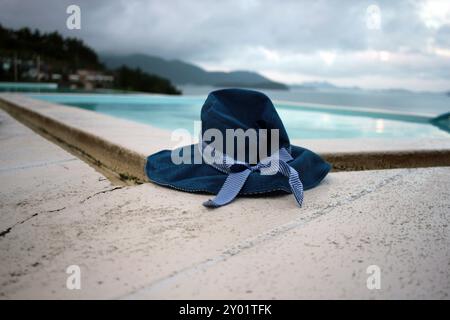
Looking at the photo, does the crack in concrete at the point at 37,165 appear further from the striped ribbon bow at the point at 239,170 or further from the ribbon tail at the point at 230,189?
the ribbon tail at the point at 230,189

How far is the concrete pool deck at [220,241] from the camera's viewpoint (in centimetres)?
88

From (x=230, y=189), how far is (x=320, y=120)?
6.24 meters

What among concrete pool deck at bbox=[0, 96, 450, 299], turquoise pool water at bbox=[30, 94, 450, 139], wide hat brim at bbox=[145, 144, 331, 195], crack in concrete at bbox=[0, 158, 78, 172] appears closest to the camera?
concrete pool deck at bbox=[0, 96, 450, 299]

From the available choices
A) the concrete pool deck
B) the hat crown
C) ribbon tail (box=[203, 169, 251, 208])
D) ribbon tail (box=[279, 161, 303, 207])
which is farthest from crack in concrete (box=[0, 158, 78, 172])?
ribbon tail (box=[279, 161, 303, 207])

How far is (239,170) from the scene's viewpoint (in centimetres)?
161

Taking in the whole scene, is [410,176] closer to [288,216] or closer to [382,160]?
[382,160]

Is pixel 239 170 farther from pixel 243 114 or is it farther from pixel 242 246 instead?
pixel 242 246

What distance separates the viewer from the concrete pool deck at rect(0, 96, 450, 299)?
2.90 feet

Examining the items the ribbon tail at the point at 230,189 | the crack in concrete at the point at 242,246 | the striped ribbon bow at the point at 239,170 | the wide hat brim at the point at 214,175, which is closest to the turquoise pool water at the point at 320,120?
the wide hat brim at the point at 214,175

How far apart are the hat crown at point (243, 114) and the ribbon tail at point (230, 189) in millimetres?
173

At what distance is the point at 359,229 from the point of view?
3.96 feet

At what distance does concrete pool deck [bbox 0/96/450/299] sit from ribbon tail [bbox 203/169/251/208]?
42mm

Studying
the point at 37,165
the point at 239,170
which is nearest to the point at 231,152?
the point at 239,170

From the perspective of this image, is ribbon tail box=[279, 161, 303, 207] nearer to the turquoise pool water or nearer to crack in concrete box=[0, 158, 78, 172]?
crack in concrete box=[0, 158, 78, 172]
